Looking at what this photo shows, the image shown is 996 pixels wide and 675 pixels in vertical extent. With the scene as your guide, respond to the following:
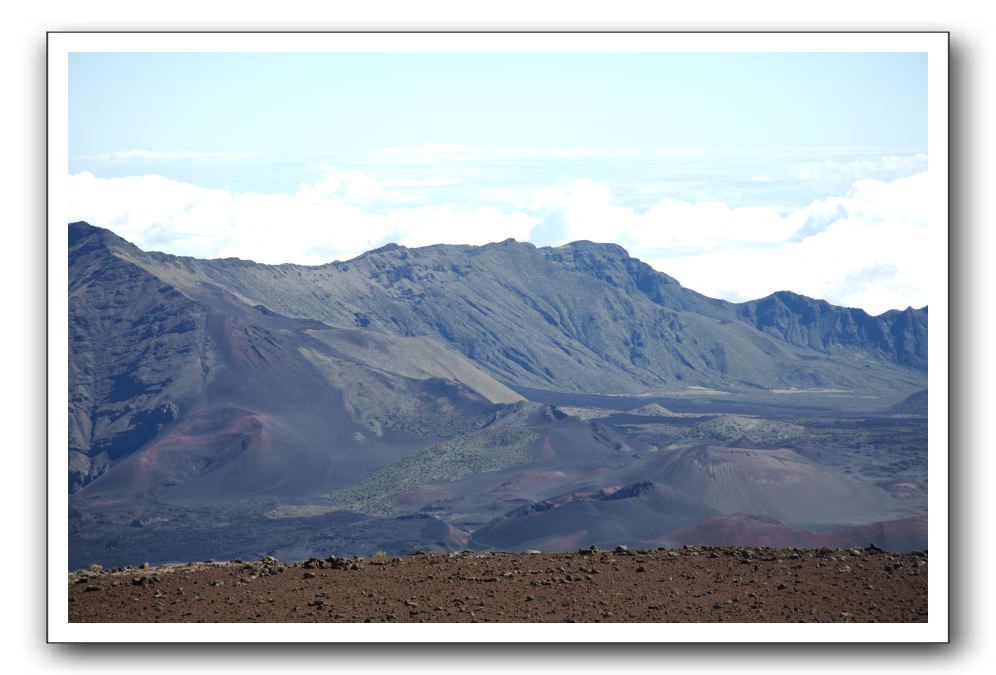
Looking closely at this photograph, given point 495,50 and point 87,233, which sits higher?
point 87,233

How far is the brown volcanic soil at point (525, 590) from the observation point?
17.5 meters

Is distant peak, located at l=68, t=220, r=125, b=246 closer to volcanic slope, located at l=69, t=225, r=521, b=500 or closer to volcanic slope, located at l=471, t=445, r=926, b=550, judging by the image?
volcanic slope, located at l=69, t=225, r=521, b=500

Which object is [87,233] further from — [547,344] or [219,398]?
[547,344]

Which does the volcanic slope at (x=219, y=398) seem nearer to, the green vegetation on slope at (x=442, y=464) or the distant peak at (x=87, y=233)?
the distant peak at (x=87, y=233)

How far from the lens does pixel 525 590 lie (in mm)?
18062

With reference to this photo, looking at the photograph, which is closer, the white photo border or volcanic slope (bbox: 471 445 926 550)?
the white photo border

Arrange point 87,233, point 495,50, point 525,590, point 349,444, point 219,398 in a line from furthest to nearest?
point 87,233
point 219,398
point 349,444
point 495,50
point 525,590

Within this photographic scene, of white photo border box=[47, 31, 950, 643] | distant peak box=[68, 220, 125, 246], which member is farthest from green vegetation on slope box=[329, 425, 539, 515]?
white photo border box=[47, 31, 950, 643]


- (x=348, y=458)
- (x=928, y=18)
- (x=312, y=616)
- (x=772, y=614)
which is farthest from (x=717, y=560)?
(x=348, y=458)

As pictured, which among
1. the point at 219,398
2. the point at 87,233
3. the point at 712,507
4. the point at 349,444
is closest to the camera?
the point at 712,507

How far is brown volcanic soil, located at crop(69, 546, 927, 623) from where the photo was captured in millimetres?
17484

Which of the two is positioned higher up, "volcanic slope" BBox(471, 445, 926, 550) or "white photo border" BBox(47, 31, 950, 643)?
"white photo border" BBox(47, 31, 950, 643)

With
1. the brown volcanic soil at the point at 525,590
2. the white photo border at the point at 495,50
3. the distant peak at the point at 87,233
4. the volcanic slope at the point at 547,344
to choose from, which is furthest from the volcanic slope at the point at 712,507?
the volcanic slope at the point at 547,344

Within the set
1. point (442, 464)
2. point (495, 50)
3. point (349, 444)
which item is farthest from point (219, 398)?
point (495, 50)
